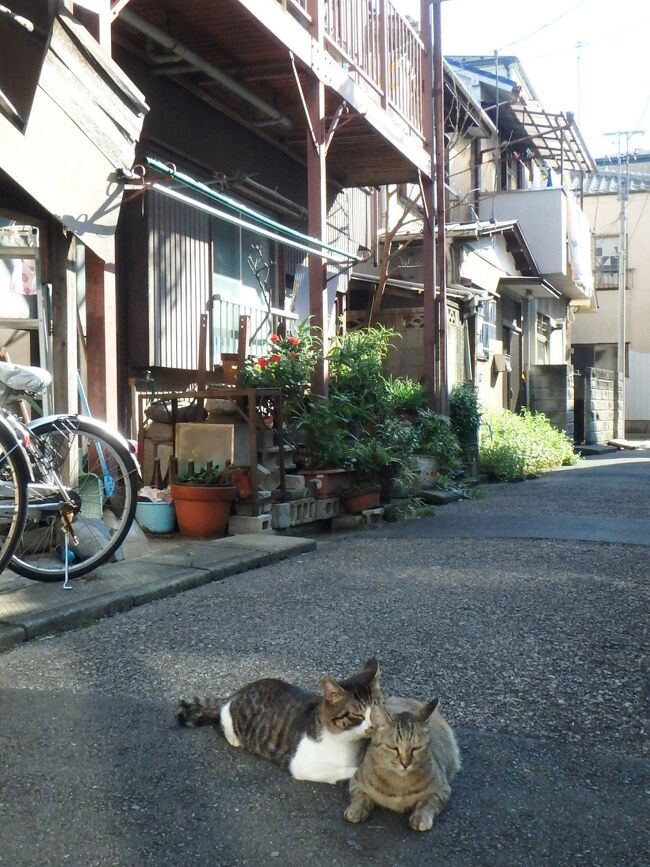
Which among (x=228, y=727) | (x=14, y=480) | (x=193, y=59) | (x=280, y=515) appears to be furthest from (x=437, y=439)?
(x=228, y=727)

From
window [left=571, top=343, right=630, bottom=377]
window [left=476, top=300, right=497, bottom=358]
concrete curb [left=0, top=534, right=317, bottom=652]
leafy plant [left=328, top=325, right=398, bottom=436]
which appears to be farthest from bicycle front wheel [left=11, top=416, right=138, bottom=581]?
window [left=571, top=343, right=630, bottom=377]

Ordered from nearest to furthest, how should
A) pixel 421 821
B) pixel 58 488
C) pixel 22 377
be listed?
1. pixel 421 821
2. pixel 22 377
3. pixel 58 488

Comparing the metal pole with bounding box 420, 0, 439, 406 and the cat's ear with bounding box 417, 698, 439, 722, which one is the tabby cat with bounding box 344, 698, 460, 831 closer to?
the cat's ear with bounding box 417, 698, 439, 722

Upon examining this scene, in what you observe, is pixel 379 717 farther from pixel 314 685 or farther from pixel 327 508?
pixel 327 508

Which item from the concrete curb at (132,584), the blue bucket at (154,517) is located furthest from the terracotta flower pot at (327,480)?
the blue bucket at (154,517)

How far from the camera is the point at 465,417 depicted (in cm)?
1238

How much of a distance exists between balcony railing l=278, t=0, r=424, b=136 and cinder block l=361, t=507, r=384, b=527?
4392 millimetres

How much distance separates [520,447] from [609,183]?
24.6m

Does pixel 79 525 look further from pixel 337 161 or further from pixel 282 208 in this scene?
pixel 337 161

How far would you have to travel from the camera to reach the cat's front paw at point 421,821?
2346 mm

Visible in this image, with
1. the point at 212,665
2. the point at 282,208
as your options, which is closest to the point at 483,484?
the point at 282,208

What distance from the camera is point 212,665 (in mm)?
3705

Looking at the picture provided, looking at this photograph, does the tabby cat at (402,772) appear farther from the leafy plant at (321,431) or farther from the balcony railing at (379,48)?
the balcony railing at (379,48)

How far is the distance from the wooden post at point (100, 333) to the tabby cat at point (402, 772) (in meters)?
3.58
